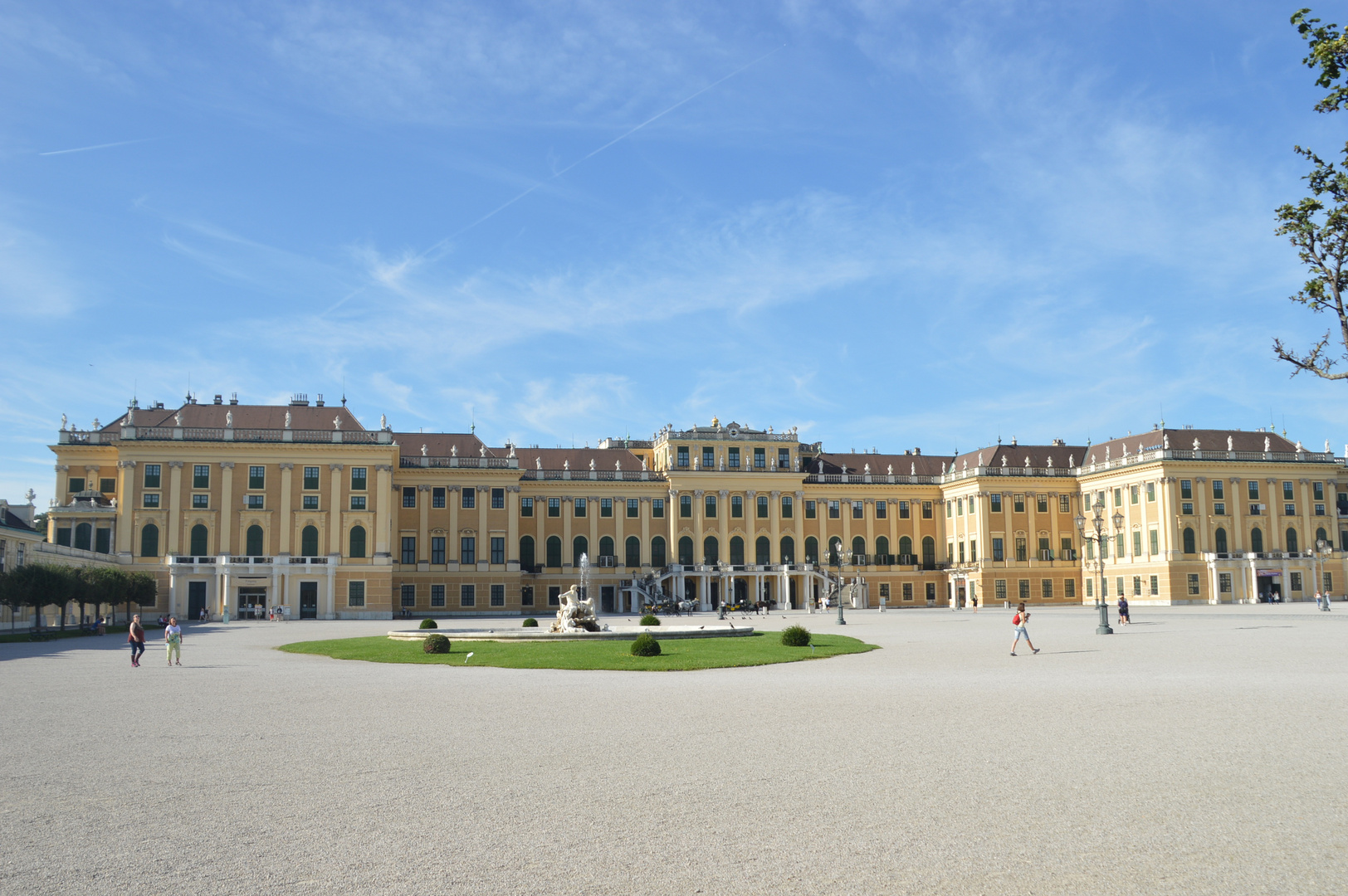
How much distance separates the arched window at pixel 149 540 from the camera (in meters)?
68.4

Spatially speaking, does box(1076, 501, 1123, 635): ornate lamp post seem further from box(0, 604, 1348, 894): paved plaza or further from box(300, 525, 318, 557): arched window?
box(300, 525, 318, 557): arched window

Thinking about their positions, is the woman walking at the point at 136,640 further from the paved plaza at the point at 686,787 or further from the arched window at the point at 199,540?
the arched window at the point at 199,540

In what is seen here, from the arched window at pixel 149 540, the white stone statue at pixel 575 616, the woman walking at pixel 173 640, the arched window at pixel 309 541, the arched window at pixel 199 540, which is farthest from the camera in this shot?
the arched window at pixel 309 541

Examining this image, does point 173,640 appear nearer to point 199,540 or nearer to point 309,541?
point 309,541

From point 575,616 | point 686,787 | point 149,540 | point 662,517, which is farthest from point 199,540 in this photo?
point 686,787

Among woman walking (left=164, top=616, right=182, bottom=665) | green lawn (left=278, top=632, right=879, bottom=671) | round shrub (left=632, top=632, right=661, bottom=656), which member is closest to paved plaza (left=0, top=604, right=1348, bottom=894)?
green lawn (left=278, top=632, right=879, bottom=671)

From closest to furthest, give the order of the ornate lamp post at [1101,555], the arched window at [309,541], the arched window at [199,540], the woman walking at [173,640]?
the woman walking at [173,640] → the ornate lamp post at [1101,555] → the arched window at [199,540] → the arched window at [309,541]

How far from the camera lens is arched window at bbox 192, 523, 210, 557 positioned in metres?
69.1

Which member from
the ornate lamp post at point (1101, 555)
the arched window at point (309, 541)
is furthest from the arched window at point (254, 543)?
the ornate lamp post at point (1101, 555)

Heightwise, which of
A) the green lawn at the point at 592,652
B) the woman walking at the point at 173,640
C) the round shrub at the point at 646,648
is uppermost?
the woman walking at the point at 173,640

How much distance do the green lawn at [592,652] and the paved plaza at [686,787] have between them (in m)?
5.60

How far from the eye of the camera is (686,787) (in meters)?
11.0

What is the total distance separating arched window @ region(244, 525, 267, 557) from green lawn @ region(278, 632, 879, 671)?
34.2 m

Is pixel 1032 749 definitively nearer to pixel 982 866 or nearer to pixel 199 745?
pixel 982 866
